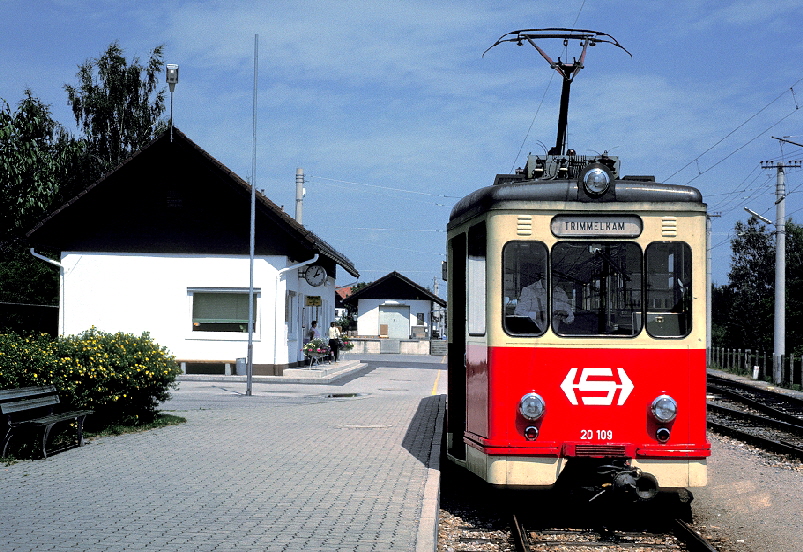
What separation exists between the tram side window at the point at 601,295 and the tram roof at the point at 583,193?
440mm

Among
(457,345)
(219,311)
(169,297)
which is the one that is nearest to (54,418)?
(457,345)

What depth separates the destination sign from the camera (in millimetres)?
8695

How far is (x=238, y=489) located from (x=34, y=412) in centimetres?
386

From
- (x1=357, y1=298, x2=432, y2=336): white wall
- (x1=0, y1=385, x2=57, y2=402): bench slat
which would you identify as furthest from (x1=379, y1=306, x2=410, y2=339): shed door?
(x1=0, y1=385, x2=57, y2=402): bench slat

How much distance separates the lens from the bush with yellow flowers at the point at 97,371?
38.4ft

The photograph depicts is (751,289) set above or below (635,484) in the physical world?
above

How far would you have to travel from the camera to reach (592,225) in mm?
8727

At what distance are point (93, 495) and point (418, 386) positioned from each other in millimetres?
19111

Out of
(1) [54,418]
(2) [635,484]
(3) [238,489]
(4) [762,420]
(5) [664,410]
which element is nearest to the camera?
(2) [635,484]

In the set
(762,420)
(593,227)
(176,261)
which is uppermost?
(176,261)

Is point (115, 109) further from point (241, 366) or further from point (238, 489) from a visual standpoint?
point (238, 489)

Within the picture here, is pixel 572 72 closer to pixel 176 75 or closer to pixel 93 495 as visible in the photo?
pixel 93 495

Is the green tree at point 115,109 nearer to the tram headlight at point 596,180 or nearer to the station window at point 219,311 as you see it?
the station window at point 219,311

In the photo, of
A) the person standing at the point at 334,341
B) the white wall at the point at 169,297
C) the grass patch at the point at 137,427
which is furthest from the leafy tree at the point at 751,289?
the grass patch at the point at 137,427
